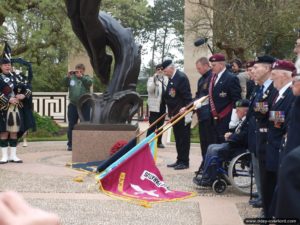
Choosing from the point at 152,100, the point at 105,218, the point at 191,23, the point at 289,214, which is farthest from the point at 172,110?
the point at 191,23

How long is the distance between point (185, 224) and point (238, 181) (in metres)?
2.44

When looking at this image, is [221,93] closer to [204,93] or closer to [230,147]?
[204,93]

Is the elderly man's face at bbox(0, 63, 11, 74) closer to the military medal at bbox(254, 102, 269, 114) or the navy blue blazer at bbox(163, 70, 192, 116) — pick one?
the navy blue blazer at bbox(163, 70, 192, 116)

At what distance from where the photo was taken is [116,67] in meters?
9.70

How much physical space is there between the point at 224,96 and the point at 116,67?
2940 mm

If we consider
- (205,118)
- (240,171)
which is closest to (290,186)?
(240,171)

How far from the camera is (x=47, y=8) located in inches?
679

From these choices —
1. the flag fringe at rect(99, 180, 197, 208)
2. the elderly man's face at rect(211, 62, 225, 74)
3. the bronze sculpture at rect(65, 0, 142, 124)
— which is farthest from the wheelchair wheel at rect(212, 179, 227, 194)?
the bronze sculpture at rect(65, 0, 142, 124)

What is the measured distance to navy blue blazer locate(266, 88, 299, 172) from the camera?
4445 mm

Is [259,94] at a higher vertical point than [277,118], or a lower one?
higher

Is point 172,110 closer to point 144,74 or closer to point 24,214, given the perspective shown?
point 24,214

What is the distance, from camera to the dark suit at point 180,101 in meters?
8.66

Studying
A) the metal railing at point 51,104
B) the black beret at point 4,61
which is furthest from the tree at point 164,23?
the black beret at point 4,61

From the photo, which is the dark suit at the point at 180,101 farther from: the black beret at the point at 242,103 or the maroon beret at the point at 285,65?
the maroon beret at the point at 285,65
